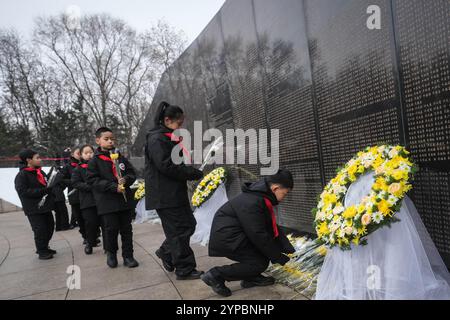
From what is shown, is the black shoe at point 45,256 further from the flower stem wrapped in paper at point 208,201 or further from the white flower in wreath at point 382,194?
the white flower in wreath at point 382,194

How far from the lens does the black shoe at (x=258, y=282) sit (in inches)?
131

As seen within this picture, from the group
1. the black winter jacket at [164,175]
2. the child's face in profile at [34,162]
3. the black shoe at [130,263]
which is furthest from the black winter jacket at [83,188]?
the black winter jacket at [164,175]

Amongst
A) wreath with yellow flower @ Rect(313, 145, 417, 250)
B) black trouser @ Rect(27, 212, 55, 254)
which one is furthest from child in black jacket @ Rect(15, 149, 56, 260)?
wreath with yellow flower @ Rect(313, 145, 417, 250)

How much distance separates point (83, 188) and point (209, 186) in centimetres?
205

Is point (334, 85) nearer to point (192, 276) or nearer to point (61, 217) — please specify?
point (192, 276)

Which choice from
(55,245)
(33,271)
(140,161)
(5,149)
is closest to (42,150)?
(5,149)

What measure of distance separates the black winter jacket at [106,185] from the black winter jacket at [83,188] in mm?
1081

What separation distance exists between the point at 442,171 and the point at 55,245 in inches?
250

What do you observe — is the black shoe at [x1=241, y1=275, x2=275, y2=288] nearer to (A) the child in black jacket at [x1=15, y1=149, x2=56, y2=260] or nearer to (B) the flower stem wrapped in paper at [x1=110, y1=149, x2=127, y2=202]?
(B) the flower stem wrapped in paper at [x1=110, y1=149, x2=127, y2=202]

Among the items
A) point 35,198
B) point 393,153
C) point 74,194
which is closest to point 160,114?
Result: point 393,153

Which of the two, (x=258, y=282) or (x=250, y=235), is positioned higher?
(x=250, y=235)

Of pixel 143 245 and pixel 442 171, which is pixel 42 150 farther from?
pixel 442 171

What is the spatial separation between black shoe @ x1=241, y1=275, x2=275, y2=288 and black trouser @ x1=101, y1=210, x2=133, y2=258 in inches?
68.1

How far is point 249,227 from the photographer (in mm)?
3037
